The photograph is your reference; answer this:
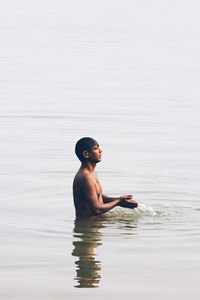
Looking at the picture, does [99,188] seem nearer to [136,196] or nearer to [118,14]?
[136,196]

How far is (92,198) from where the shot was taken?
11297 mm

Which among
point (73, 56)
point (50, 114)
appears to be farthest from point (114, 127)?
point (73, 56)

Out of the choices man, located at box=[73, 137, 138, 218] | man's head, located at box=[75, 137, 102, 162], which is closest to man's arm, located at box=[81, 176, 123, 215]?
man, located at box=[73, 137, 138, 218]

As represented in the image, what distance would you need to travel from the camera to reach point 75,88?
27188 mm

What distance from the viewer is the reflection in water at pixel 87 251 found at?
9.22m

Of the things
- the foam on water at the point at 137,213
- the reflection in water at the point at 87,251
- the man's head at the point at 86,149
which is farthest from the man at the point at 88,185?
the foam on water at the point at 137,213

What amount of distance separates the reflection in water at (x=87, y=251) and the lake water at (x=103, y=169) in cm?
1

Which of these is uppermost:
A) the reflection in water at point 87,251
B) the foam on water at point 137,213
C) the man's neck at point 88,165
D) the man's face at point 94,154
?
the man's face at point 94,154

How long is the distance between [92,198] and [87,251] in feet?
3.57

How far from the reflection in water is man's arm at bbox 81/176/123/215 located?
259 millimetres

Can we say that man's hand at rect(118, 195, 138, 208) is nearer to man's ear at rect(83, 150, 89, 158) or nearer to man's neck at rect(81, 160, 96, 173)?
man's neck at rect(81, 160, 96, 173)

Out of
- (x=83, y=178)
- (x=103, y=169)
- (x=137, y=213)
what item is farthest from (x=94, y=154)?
(x=103, y=169)

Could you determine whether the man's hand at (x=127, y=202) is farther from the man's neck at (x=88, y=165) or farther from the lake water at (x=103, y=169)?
the man's neck at (x=88, y=165)

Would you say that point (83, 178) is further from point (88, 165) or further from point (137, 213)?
point (137, 213)
